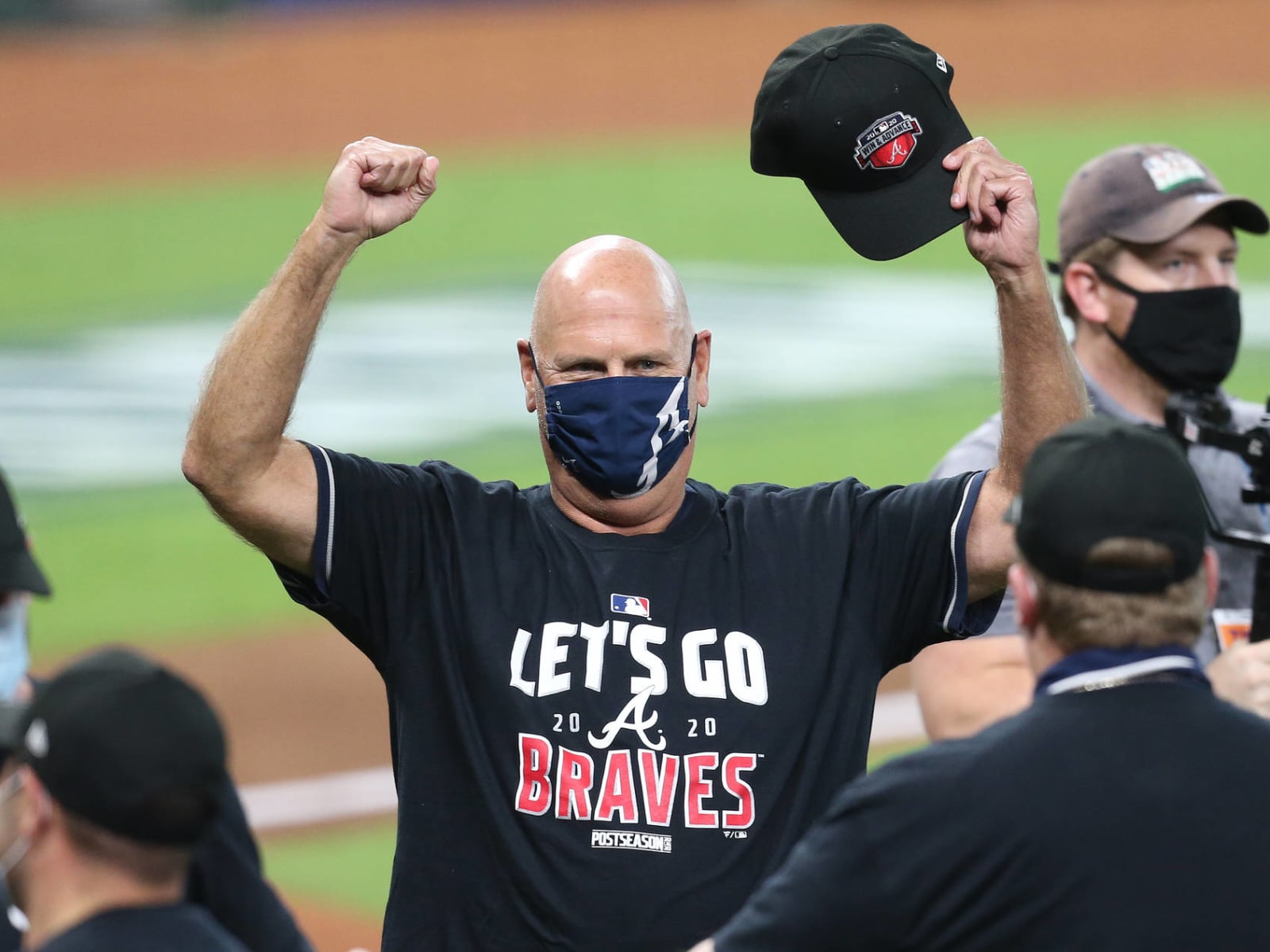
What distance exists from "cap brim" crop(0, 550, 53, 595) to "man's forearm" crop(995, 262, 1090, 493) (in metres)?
1.82

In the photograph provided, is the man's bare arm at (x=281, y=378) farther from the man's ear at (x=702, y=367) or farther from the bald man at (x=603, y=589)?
the man's ear at (x=702, y=367)

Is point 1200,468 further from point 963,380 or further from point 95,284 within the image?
point 95,284

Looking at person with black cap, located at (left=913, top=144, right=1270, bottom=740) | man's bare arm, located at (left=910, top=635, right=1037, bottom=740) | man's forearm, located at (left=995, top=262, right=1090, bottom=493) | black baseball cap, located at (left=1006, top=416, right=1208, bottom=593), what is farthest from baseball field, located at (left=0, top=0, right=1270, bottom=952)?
black baseball cap, located at (left=1006, top=416, right=1208, bottom=593)

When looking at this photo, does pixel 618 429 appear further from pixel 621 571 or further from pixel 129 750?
pixel 129 750

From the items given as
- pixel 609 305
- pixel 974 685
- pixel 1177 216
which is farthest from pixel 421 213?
pixel 609 305

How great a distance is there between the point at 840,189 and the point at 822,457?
6.91 meters

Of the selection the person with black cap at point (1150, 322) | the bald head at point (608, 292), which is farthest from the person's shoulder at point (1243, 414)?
the bald head at point (608, 292)

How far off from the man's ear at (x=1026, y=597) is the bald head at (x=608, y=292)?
116cm

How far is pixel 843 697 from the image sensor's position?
3.44 m

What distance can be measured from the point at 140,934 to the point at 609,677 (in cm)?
123

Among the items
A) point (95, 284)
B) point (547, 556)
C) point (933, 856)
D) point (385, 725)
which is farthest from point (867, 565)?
point (95, 284)

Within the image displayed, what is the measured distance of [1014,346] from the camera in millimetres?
3516

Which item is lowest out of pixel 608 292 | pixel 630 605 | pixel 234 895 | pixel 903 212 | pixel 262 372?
pixel 234 895

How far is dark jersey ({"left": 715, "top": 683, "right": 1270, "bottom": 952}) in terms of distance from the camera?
231 centimetres
